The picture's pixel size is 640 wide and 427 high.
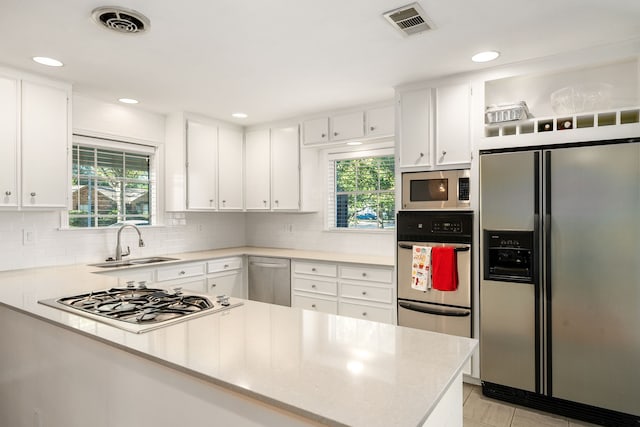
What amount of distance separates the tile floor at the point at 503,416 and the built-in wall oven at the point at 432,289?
47cm

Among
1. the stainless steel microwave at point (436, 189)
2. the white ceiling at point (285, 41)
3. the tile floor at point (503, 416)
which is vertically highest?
the white ceiling at point (285, 41)

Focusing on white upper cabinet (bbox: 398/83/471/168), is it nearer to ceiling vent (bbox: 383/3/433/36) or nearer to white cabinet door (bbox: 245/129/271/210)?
ceiling vent (bbox: 383/3/433/36)

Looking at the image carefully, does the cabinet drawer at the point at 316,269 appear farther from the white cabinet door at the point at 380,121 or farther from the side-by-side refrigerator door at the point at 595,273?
the side-by-side refrigerator door at the point at 595,273

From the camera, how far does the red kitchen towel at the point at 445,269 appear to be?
2.94 m

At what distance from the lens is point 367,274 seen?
3621 mm

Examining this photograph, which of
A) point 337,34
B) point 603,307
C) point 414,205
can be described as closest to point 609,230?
point 603,307

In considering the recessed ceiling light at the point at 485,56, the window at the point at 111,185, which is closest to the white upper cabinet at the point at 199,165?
the window at the point at 111,185

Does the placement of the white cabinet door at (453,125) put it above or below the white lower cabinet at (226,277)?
above

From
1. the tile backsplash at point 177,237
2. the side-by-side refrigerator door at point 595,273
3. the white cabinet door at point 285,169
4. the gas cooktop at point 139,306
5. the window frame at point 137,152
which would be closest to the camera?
the gas cooktop at point 139,306


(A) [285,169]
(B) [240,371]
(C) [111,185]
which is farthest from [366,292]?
(C) [111,185]

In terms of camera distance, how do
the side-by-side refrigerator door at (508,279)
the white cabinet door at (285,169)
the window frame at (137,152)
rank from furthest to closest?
1. the white cabinet door at (285,169)
2. the window frame at (137,152)
3. the side-by-side refrigerator door at (508,279)

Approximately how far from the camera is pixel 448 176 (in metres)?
3.07

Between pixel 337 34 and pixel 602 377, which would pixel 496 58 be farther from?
pixel 602 377

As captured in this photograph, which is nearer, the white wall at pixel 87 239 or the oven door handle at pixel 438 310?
the oven door handle at pixel 438 310
